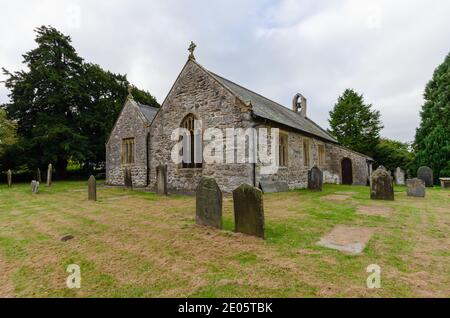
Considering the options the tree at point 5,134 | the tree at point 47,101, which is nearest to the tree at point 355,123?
the tree at point 47,101

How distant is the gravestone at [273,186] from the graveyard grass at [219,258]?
497 cm

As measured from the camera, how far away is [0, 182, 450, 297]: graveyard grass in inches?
127

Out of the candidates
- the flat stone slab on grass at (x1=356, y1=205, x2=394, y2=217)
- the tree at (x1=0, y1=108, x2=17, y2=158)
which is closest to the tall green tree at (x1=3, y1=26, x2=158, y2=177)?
the tree at (x1=0, y1=108, x2=17, y2=158)

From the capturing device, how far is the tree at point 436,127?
18.2 meters

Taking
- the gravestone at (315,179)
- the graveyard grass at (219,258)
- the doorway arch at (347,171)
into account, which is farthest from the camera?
the doorway arch at (347,171)

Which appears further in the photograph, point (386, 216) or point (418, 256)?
point (386, 216)

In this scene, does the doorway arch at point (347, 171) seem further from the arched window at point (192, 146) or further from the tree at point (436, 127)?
the arched window at point (192, 146)

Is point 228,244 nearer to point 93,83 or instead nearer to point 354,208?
point 354,208

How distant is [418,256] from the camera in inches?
160

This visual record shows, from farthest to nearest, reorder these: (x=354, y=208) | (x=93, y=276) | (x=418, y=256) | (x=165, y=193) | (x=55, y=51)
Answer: (x=55, y=51) → (x=165, y=193) → (x=354, y=208) → (x=418, y=256) → (x=93, y=276)

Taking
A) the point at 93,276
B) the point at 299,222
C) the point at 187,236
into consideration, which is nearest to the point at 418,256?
the point at 299,222

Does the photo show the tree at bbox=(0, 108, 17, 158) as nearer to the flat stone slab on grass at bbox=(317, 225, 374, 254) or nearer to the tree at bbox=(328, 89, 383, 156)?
the flat stone slab on grass at bbox=(317, 225, 374, 254)

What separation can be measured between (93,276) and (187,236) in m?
2.04

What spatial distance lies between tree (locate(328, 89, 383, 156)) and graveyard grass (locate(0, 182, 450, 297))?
80.2 feet
